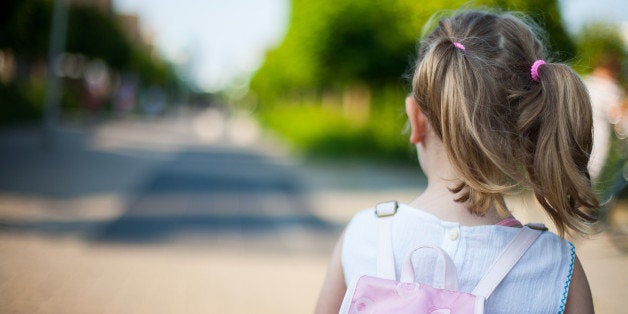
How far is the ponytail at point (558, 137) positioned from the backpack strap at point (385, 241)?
349 millimetres

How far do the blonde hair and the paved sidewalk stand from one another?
587mm

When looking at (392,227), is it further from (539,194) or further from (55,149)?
(55,149)

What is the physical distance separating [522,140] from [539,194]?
143 millimetres

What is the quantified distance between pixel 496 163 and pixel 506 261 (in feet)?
0.73

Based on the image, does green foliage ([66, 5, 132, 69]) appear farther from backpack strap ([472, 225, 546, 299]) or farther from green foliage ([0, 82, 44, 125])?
backpack strap ([472, 225, 546, 299])

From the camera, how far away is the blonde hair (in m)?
1.45

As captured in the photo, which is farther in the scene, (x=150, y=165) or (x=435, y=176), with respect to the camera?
(x=150, y=165)

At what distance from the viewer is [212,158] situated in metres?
17.5

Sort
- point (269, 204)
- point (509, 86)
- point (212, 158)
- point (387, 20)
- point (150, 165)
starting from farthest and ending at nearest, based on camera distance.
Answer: point (212, 158), point (387, 20), point (150, 165), point (269, 204), point (509, 86)

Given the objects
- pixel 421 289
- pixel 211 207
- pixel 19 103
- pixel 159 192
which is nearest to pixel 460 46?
pixel 421 289

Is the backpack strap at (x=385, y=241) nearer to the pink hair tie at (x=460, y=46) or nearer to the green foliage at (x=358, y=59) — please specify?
the pink hair tie at (x=460, y=46)

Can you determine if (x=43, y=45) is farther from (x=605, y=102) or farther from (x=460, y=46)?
(x=460, y=46)

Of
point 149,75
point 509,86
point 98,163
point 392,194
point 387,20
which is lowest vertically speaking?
point 149,75

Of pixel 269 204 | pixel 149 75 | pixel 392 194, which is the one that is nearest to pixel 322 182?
pixel 392 194
